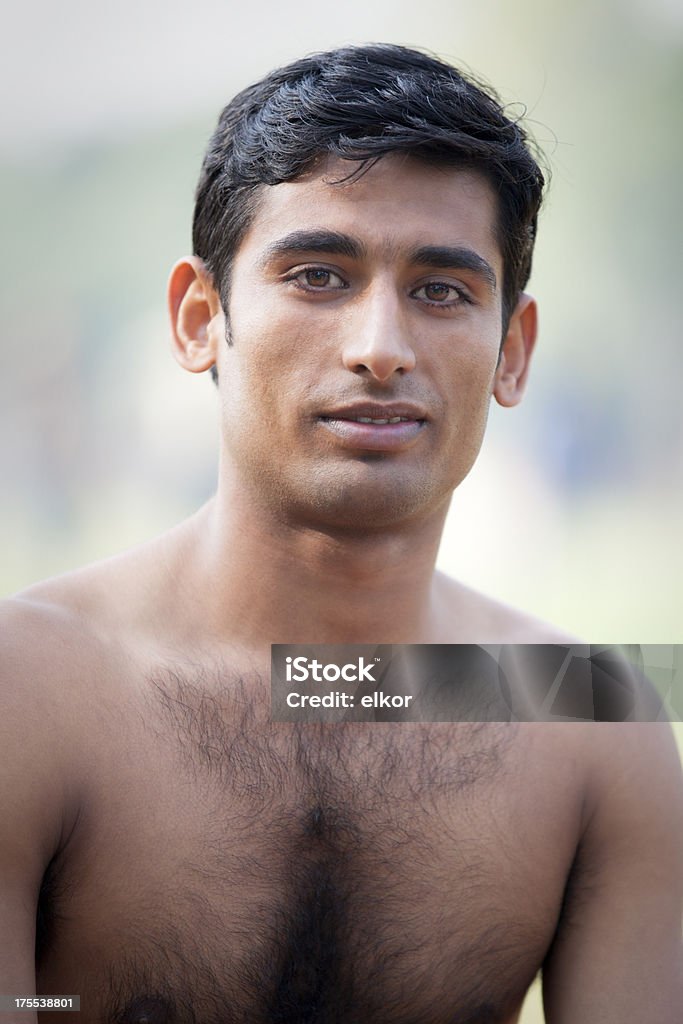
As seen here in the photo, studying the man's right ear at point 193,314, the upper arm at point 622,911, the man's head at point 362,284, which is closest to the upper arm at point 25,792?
the man's head at point 362,284

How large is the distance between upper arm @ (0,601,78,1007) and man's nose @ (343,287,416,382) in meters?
0.53

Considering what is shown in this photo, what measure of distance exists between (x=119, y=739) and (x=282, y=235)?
68 cm

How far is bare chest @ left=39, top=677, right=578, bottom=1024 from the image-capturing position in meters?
1.38

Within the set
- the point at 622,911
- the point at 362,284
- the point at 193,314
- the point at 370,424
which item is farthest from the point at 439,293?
the point at 622,911

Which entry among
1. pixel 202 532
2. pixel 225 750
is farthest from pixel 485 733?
pixel 202 532

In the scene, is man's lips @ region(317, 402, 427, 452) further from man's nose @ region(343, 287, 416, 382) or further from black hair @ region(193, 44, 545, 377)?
black hair @ region(193, 44, 545, 377)

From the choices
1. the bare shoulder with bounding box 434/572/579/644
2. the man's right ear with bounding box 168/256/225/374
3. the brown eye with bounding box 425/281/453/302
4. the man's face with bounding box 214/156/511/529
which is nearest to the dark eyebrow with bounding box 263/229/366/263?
the man's face with bounding box 214/156/511/529

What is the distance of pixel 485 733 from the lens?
5.18ft

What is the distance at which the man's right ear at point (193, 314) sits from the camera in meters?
1.64

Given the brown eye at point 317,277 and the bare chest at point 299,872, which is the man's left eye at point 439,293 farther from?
the bare chest at point 299,872

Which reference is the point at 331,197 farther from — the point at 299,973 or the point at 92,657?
the point at 299,973

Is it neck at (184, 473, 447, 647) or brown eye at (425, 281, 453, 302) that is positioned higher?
brown eye at (425, 281, 453, 302)

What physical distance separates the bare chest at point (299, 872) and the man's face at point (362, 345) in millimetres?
312

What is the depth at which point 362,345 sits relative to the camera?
4.49ft
